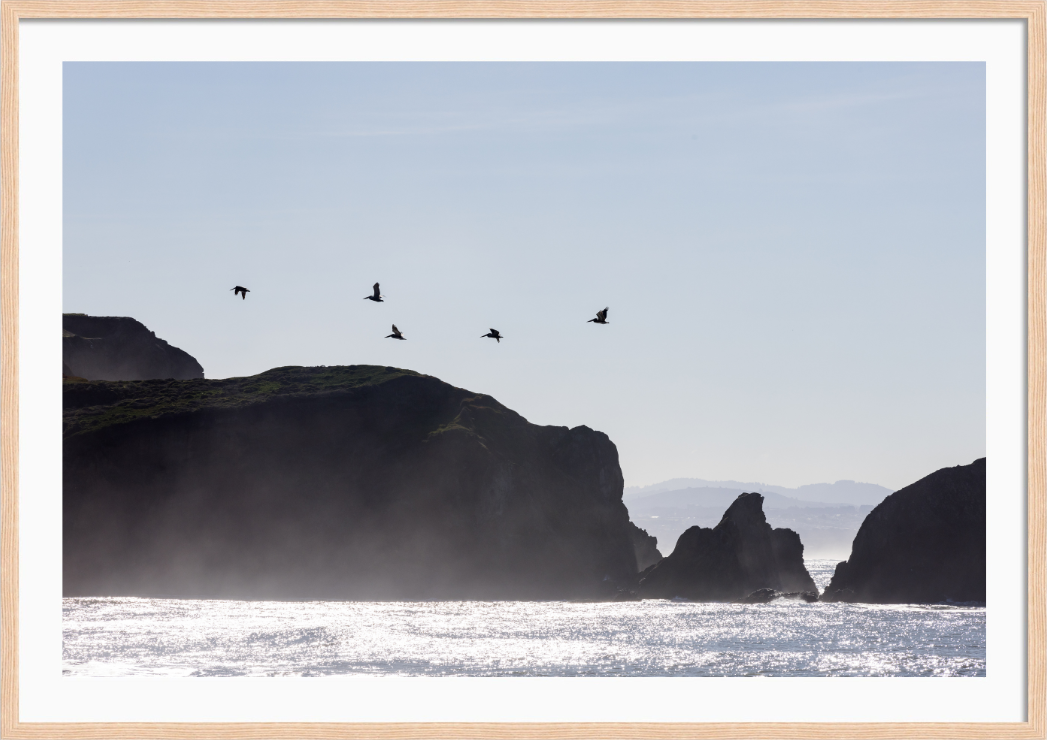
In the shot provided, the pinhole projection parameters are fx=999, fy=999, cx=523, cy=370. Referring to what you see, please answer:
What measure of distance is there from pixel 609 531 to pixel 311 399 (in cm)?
3517

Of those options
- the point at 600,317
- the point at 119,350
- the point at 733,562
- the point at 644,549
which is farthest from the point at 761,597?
the point at 119,350

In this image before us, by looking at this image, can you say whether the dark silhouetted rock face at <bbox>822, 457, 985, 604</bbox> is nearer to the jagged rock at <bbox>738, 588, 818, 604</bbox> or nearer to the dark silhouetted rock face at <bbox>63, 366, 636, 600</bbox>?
the jagged rock at <bbox>738, 588, 818, 604</bbox>

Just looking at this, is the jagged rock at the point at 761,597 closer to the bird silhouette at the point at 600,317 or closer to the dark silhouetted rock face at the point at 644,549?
the dark silhouetted rock face at the point at 644,549

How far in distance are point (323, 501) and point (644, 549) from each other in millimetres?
37287

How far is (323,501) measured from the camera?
99.6m

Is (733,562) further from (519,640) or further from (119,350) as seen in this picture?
(119,350)

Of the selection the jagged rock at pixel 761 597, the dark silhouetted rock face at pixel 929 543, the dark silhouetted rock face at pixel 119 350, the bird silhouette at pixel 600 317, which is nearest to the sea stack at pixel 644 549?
the jagged rock at pixel 761 597

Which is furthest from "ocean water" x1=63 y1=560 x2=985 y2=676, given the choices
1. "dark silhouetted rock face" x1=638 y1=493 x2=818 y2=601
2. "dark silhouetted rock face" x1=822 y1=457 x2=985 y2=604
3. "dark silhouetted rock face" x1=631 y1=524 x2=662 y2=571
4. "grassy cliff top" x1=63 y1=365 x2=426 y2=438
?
"dark silhouetted rock face" x1=631 y1=524 x2=662 y2=571

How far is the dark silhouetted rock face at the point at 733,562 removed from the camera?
8700 cm

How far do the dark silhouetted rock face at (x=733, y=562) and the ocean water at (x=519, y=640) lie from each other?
378 inches

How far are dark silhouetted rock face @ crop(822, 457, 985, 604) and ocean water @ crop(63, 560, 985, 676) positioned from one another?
3396mm

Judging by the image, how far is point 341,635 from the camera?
50000 mm

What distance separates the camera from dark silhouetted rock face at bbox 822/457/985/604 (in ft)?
249

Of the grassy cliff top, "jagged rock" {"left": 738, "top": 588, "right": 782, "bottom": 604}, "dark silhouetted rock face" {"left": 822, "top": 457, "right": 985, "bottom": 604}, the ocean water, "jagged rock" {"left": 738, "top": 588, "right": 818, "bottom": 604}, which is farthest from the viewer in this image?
the grassy cliff top
